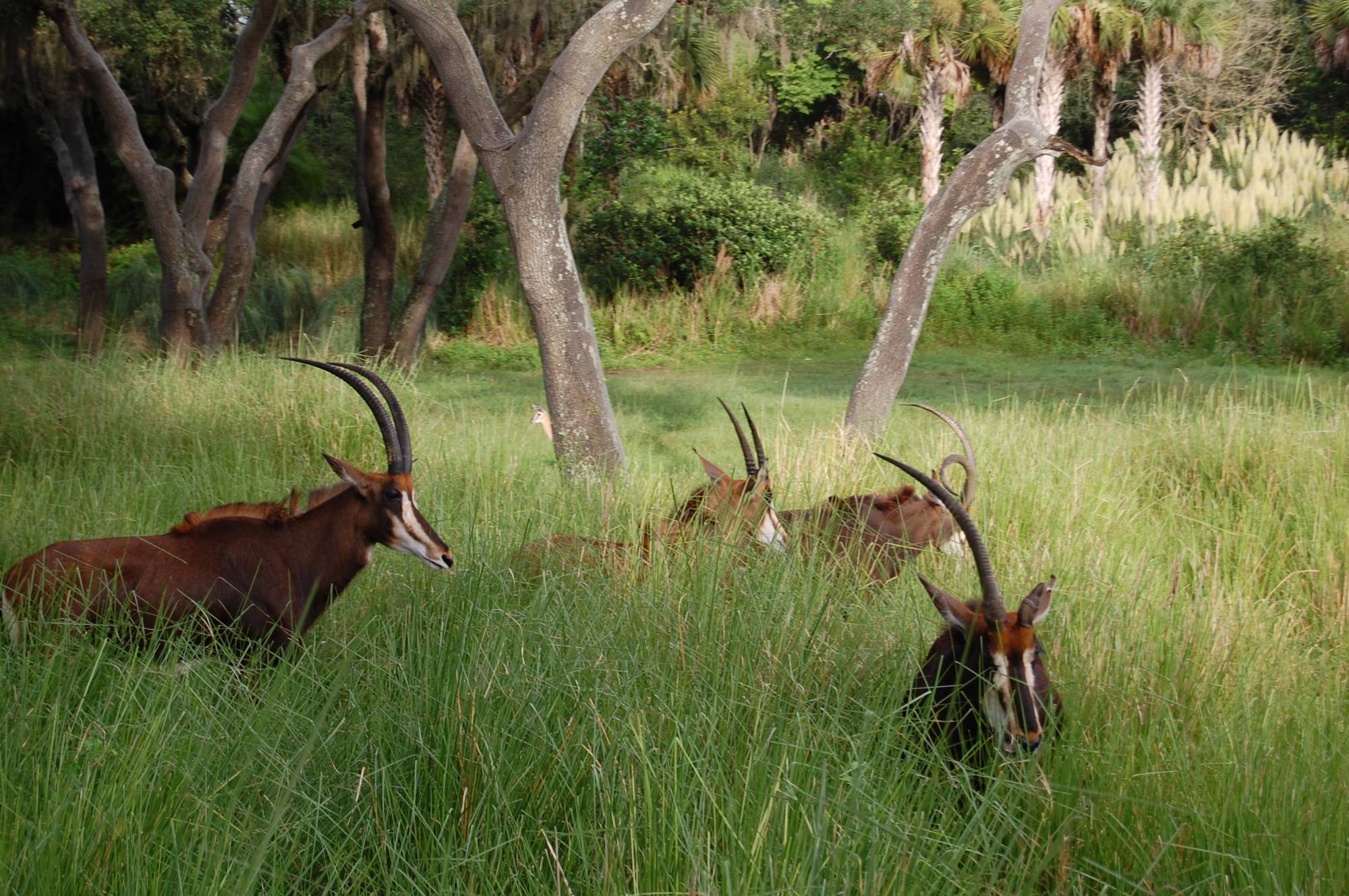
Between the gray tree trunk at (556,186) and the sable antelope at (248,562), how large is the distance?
2951 millimetres

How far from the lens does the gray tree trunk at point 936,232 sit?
855 centimetres

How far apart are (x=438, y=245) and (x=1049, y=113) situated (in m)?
13.5

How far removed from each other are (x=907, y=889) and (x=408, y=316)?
10.9 metres

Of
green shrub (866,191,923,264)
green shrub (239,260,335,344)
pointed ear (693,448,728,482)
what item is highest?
green shrub (866,191,923,264)

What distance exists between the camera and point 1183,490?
7.04 metres

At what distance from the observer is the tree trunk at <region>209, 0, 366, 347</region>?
11.2 m

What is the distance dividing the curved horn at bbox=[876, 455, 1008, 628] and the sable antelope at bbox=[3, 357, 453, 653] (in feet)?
5.98

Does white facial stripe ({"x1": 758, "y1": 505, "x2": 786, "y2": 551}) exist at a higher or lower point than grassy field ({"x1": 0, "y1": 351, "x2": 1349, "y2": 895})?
higher

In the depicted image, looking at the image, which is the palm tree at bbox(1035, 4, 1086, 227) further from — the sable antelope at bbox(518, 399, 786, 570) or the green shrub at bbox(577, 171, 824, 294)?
the sable antelope at bbox(518, 399, 786, 570)

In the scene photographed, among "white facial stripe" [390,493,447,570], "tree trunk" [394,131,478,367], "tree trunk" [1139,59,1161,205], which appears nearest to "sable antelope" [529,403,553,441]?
"tree trunk" [394,131,478,367]

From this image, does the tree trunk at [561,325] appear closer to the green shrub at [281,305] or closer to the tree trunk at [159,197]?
the tree trunk at [159,197]

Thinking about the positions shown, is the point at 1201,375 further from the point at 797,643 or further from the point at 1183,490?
the point at 797,643

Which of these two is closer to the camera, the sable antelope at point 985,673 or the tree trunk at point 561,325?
A: the sable antelope at point 985,673

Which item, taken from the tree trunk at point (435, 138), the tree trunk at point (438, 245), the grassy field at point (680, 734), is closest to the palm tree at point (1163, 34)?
the tree trunk at point (435, 138)
